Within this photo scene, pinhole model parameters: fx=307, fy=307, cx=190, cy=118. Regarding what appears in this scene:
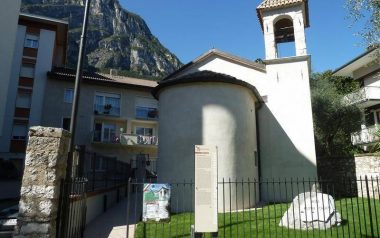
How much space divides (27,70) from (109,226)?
21923 millimetres

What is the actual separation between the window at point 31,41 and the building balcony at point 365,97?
26.6 meters

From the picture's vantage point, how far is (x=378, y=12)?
8812mm

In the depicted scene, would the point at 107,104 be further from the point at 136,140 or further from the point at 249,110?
the point at 249,110

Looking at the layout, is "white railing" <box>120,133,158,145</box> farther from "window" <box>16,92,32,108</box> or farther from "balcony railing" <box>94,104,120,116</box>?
"window" <box>16,92,32,108</box>

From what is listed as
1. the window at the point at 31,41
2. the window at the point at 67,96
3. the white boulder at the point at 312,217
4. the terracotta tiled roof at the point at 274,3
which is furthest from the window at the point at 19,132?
the white boulder at the point at 312,217

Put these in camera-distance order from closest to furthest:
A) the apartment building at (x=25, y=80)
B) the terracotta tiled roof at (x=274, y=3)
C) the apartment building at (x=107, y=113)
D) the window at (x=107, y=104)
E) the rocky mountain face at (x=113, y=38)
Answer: the terracotta tiled roof at (x=274, y=3)
the apartment building at (x=25, y=80)
the apartment building at (x=107, y=113)
the window at (x=107, y=104)
the rocky mountain face at (x=113, y=38)

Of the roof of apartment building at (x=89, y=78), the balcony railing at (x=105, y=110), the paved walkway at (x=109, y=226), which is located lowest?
the paved walkway at (x=109, y=226)

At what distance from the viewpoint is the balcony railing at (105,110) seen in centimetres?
2911

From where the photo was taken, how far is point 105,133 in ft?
94.8

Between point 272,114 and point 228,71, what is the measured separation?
359 cm

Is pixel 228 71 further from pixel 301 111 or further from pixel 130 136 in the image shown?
pixel 130 136

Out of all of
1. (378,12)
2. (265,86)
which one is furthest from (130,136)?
(378,12)

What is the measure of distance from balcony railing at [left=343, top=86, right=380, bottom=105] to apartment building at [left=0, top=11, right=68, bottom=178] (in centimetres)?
2530

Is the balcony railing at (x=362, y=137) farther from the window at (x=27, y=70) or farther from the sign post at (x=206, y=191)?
the window at (x=27, y=70)
